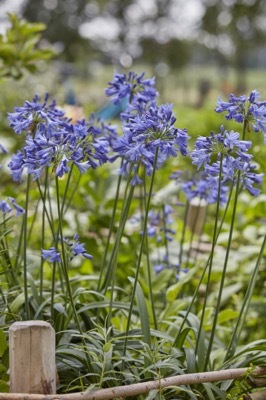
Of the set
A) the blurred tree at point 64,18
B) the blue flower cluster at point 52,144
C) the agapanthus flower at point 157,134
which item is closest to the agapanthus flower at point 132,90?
the blue flower cluster at point 52,144

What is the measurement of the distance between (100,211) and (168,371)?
179 centimetres

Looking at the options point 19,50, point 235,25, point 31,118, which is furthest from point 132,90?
point 235,25

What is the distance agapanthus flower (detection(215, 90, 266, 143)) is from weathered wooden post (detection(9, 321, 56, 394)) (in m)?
0.65

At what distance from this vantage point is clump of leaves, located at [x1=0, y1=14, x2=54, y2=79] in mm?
3010

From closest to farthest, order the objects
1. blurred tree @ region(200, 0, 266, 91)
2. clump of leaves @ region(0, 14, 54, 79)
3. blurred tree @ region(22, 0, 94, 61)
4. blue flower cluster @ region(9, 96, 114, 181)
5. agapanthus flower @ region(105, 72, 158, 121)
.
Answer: blue flower cluster @ region(9, 96, 114, 181) < agapanthus flower @ region(105, 72, 158, 121) < clump of leaves @ region(0, 14, 54, 79) < blurred tree @ region(200, 0, 266, 91) < blurred tree @ region(22, 0, 94, 61)

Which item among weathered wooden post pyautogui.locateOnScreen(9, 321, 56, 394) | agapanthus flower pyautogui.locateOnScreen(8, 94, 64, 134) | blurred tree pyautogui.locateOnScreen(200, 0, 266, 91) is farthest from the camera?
blurred tree pyautogui.locateOnScreen(200, 0, 266, 91)

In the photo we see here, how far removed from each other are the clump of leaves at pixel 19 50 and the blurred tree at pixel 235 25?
2423 cm

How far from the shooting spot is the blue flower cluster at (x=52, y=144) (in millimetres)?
1543

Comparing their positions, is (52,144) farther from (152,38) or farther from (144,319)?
(152,38)

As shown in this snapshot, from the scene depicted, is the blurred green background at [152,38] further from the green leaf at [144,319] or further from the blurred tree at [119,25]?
the green leaf at [144,319]

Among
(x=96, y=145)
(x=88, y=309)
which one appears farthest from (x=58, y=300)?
(x=96, y=145)

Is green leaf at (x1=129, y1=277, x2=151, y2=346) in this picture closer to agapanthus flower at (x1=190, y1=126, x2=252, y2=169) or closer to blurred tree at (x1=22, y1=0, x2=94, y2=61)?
agapanthus flower at (x1=190, y1=126, x2=252, y2=169)

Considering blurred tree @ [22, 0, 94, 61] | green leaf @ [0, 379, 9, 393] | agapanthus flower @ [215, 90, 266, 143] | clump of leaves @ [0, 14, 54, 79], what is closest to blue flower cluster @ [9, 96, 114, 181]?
agapanthus flower @ [215, 90, 266, 143]

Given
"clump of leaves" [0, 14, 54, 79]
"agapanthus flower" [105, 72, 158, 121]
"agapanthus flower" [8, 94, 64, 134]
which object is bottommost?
"agapanthus flower" [8, 94, 64, 134]
